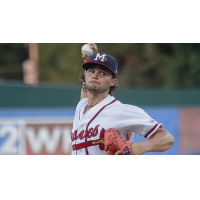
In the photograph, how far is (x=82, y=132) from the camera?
279cm

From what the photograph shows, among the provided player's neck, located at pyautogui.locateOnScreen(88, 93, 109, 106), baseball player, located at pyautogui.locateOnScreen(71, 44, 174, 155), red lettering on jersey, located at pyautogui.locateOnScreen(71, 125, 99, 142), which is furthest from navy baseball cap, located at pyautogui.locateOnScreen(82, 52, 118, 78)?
red lettering on jersey, located at pyautogui.locateOnScreen(71, 125, 99, 142)

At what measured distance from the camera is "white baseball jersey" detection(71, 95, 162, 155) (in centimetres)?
259

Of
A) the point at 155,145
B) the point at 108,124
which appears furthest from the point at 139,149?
the point at 108,124

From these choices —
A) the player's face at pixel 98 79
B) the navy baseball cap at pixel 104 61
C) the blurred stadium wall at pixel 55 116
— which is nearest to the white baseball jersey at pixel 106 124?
the player's face at pixel 98 79

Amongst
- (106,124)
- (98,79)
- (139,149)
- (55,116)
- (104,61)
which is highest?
(104,61)

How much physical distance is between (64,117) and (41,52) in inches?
480

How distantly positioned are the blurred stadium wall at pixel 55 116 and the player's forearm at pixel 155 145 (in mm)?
3992

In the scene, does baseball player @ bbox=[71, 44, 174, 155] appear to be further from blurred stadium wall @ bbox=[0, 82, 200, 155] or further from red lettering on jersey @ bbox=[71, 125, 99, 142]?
blurred stadium wall @ bbox=[0, 82, 200, 155]

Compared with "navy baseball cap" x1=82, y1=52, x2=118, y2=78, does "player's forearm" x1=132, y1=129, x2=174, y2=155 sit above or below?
below

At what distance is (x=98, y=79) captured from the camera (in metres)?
2.81

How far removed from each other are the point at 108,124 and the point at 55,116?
12.3 ft

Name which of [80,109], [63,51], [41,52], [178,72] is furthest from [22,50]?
[80,109]

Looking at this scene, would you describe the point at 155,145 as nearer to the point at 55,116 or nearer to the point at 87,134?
the point at 87,134

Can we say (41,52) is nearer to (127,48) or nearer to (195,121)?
(127,48)
